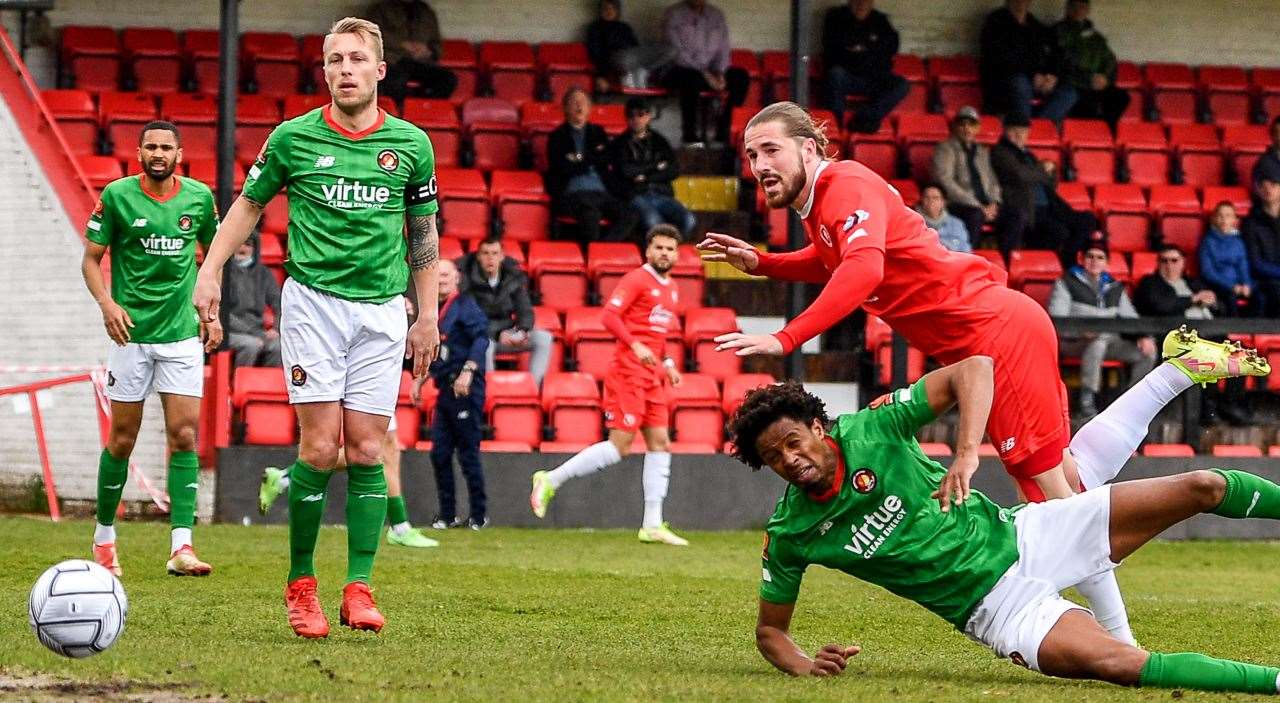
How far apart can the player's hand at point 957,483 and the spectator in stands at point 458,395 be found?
25.4 feet

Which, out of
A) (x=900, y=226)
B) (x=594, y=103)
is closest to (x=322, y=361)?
(x=900, y=226)

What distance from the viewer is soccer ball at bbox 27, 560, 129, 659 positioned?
18.1 ft

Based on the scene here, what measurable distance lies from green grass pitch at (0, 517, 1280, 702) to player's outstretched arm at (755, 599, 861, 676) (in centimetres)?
7

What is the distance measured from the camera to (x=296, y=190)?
6.52 metres

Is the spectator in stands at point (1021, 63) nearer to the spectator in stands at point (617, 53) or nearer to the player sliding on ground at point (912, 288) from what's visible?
the spectator in stands at point (617, 53)

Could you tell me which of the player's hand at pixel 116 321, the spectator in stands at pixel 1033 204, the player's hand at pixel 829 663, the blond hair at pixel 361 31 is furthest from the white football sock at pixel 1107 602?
the spectator in stands at pixel 1033 204

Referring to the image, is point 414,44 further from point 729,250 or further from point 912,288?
point 912,288

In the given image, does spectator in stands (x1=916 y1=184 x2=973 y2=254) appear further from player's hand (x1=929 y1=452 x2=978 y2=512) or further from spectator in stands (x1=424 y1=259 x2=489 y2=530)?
player's hand (x1=929 y1=452 x2=978 y2=512)

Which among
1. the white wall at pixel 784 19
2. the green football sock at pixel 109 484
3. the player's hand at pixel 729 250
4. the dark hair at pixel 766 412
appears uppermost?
the white wall at pixel 784 19

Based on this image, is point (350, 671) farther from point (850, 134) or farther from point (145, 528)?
point (850, 134)

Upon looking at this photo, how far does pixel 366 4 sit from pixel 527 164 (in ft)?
10.6

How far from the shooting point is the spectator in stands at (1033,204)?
16.5 metres

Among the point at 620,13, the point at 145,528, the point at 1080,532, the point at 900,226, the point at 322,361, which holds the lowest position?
the point at 145,528

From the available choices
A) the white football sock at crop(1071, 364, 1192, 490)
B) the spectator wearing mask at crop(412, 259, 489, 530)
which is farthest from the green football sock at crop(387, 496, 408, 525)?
the white football sock at crop(1071, 364, 1192, 490)
